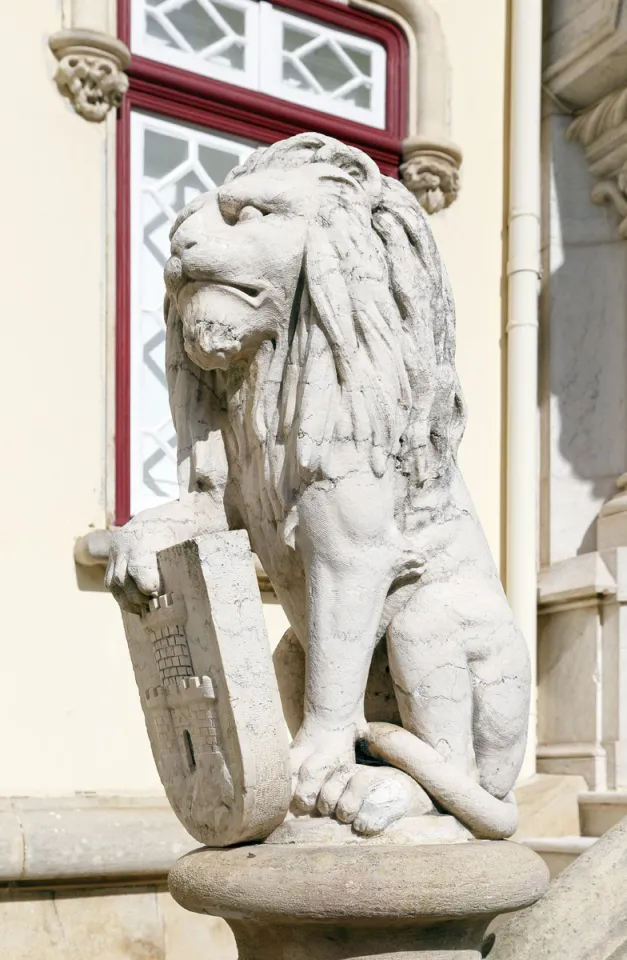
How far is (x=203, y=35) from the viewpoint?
17.9 feet

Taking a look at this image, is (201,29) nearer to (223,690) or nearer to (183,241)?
(183,241)

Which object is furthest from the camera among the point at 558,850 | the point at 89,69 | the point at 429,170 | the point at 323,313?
the point at 429,170

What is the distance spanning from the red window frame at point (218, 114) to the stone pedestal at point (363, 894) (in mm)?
2738

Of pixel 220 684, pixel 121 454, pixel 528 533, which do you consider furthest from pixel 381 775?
pixel 528 533

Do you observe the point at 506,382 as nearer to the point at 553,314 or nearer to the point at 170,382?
the point at 553,314

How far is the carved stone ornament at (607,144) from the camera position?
233 inches

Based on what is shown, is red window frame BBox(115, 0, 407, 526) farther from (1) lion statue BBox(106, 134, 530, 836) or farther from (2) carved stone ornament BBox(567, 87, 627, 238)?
(1) lion statue BBox(106, 134, 530, 836)

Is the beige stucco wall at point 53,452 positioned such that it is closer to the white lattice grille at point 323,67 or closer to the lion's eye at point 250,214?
the white lattice grille at point 323,67

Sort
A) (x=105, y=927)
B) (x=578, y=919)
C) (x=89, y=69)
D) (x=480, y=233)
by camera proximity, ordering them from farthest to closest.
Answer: (x=480, y=233) → (x=89, y=69) → (x=105, y=927) → (x=578, y=919)

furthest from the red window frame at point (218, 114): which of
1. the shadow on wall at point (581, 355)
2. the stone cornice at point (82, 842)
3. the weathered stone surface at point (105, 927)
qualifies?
the weathered stone surface at point (105, 927)

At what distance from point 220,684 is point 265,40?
A: 4.12 metres

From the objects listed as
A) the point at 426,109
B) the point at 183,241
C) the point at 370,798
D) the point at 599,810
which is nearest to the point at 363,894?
the point at 370,798

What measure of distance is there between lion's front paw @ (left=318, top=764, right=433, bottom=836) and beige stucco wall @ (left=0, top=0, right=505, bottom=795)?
2.42 metres

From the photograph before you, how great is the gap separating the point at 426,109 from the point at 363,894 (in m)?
4.46
